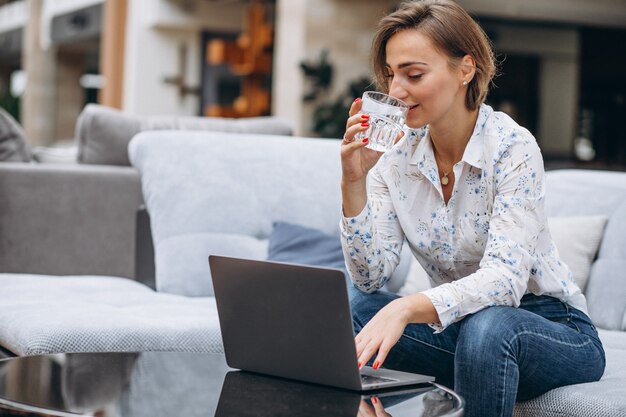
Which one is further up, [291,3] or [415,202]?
[291,3]

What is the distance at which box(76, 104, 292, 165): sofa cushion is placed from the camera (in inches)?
142

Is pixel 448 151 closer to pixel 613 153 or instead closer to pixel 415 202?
pixel 415 202

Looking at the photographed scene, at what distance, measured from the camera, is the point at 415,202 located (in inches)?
76.5

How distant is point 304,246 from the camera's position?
2854mm

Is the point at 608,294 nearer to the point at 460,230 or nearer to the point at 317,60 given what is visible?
→ the point at 460,230

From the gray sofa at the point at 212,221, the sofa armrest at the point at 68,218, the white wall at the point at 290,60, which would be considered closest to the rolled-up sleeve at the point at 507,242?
the gray sofa at the point at 212,221

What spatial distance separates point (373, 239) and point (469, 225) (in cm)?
19

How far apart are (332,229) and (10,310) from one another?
109 centimetres

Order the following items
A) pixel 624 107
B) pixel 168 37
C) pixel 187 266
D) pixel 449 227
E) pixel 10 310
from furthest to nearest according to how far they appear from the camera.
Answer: pixel 624 107, pixel 168 37, pixel 187 266, pixel 10 310, pixel 449 227

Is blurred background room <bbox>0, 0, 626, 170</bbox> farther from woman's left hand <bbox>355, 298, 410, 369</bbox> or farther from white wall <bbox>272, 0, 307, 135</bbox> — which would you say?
woman's left hand <bbox>355, 298, 410, 369</bbox>

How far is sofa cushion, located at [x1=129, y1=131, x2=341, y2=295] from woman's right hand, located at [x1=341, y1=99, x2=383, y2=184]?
3.69ft

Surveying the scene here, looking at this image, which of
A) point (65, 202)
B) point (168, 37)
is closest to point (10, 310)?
point (65, 202)

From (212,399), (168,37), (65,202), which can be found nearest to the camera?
(212,399)

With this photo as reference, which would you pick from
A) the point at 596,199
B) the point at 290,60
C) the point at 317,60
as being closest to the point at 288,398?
the point at 596,199
